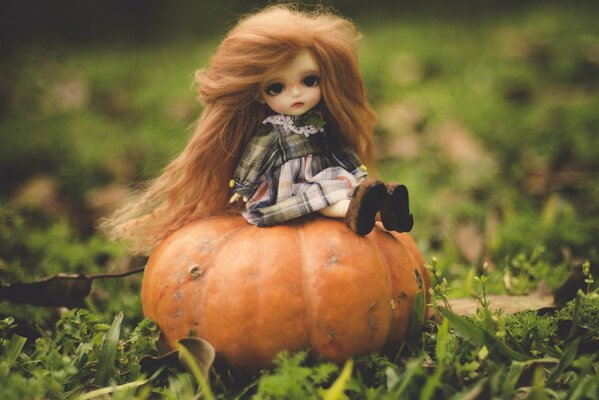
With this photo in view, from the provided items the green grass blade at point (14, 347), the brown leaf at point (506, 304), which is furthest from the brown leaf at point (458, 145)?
the green grass blade at point (14, 347)

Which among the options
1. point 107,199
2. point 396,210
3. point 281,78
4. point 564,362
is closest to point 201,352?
point 396,210

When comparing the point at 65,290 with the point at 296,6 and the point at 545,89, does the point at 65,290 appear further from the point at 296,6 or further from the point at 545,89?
the point at 545,89

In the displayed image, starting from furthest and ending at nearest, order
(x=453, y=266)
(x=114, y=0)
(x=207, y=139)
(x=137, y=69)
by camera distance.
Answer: (x=114, y=0)
(x=137, y=69)
(x=453, y=266)
(x=207, y=139)

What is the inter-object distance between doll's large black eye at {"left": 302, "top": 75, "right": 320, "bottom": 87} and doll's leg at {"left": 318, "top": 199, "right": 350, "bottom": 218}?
0.52 meters

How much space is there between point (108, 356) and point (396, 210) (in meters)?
1.23

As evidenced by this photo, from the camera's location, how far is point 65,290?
258cm

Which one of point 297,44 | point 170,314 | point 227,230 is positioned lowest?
point 170,314

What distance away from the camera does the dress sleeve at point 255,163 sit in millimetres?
2250

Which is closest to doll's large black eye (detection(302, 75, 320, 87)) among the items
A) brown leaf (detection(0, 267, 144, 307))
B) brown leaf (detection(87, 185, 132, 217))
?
brown leaf (detection(0, 267, 144, 307))

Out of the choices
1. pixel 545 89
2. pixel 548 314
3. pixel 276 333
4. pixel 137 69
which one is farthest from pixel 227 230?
pixel 137 69

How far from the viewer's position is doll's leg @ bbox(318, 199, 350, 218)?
6.88 feet

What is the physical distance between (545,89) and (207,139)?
4.31 m

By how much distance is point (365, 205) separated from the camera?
1998 mm

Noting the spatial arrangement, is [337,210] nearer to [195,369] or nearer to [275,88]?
[275,88]
